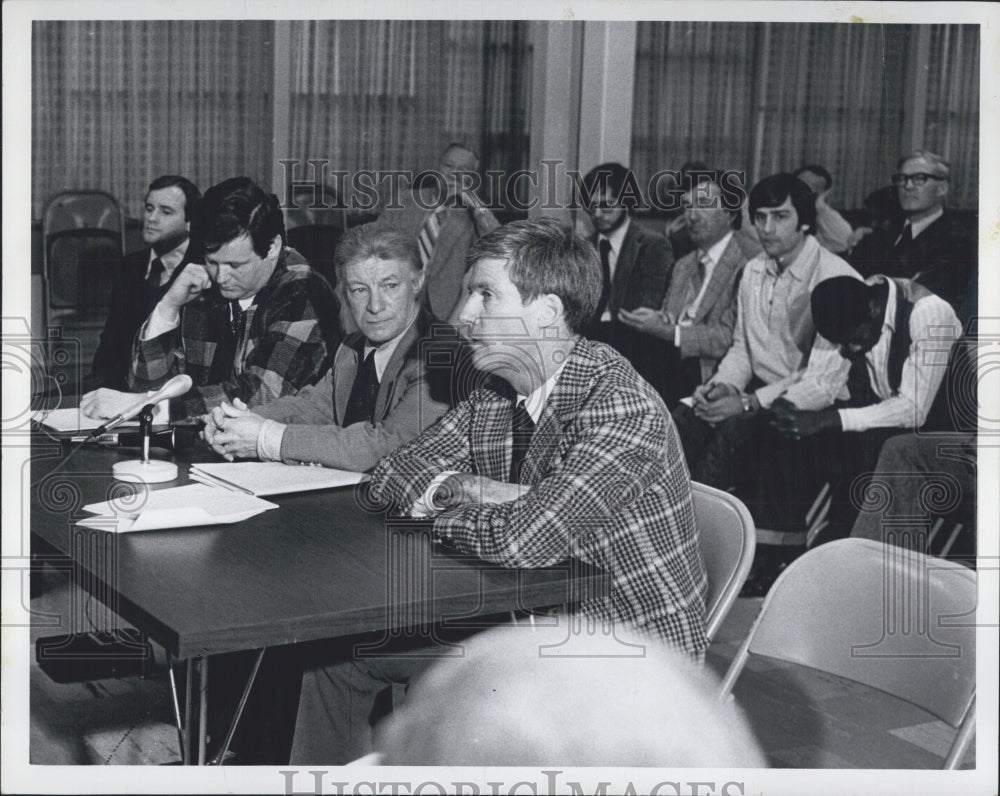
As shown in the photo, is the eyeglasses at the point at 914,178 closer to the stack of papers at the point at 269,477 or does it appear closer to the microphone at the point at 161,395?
the stack of papers at the point at 269,477

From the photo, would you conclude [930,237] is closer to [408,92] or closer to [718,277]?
[718,277]

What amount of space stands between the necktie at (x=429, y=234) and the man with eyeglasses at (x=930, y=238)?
4.61 feet

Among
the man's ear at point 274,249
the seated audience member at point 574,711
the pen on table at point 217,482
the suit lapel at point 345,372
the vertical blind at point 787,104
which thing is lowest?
the seated audience member at point 574,711

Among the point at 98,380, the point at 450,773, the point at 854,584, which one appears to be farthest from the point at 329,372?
the point at 854,584

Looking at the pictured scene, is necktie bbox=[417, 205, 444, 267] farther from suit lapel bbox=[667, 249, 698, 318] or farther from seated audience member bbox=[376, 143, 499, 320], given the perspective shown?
suit lapel bbox=[667, 249, 698, 318]

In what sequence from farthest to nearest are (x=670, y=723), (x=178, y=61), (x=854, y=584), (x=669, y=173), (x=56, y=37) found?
1. (x=669, y=173)
2. (x=178, y=61)
3. (x=56, y=37)
4. (x=670, y=723)
5. (x=854, y=584)

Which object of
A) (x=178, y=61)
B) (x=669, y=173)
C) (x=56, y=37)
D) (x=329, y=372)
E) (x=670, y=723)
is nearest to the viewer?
(x=670, y=723)

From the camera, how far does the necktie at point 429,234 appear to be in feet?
12.3

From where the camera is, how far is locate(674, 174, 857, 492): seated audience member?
3.92 meters

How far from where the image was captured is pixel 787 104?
390 centimetres

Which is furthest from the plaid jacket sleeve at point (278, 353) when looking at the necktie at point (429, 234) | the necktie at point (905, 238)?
the necktie at point (905, 238)

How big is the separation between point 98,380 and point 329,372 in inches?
24.8

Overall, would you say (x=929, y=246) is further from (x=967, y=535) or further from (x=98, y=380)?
(x=98, y=380)

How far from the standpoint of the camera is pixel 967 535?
3270mm
